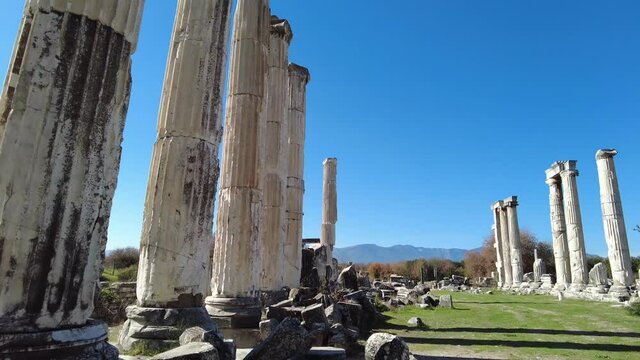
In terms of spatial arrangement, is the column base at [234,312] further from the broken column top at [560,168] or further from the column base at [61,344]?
the broken column top at [560,168]

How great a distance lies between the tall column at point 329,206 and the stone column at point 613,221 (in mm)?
16837

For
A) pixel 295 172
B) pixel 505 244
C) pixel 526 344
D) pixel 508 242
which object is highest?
pixel 295 172

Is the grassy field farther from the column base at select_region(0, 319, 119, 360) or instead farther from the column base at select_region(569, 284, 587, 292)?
the column base at select_region(569, 284, 587, 292)

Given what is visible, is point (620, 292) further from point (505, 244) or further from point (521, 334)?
point (505, 244)

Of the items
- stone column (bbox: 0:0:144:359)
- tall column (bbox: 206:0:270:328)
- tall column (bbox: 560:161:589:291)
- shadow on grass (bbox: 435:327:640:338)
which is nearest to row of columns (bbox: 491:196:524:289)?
tall column (bbox: 560:161:589:291)

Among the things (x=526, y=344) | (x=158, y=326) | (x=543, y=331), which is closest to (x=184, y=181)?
(x=158, y=326)

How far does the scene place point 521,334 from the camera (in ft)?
38.3

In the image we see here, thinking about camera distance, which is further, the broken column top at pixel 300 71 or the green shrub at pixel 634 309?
the broken column top at pixel 300 71

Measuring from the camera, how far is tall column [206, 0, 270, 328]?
9680 millimetres

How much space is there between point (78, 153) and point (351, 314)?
33.1ft

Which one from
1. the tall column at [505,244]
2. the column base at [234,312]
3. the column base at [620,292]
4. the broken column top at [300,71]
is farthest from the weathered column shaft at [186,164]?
the tall column at [505,244]

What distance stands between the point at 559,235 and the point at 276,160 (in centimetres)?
2750

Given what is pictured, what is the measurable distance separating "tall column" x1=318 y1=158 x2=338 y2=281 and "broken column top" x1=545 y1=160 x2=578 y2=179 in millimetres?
17454

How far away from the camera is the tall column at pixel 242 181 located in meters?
9.68
